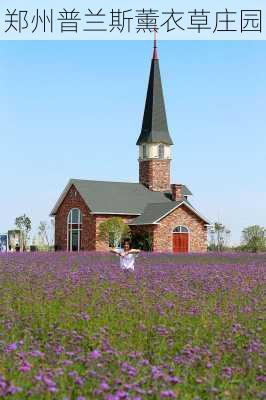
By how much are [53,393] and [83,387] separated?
470 millimetres

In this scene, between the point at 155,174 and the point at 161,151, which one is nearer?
the point at 155,174

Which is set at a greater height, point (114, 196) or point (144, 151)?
point (144, 151)

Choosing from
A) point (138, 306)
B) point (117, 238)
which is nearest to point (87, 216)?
point (117, 238)

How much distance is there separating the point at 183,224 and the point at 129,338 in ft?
120

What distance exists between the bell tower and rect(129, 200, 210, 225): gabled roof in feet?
16.2

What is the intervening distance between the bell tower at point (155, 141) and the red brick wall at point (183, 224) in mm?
5627

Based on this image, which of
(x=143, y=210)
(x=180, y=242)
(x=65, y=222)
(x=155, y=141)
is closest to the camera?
(x=180, y=242)

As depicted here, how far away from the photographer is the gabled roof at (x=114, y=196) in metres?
42.5

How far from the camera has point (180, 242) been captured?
1694 inches

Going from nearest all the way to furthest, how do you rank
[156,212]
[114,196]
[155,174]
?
[156,212] < [114,196] < [155,174]

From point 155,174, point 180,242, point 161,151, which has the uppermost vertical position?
point 161,151

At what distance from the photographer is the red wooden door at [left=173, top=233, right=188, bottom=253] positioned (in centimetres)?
4277

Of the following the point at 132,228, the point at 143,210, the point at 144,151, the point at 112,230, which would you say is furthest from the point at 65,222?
the point at 144,151

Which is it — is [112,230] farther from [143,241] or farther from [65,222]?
[65,222]
